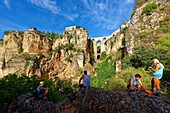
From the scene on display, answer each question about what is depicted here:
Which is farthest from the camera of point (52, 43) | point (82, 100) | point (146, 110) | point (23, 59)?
point (52, 43)

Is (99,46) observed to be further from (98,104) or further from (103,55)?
(98,104)

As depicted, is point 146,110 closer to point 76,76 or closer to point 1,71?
point 76,76

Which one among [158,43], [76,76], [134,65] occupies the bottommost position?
[76,76]

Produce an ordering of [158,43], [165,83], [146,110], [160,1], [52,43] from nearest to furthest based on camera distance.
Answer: [146,110], [165,83], [158,43], [160,1], [52,43]

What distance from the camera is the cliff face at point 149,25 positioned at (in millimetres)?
27422

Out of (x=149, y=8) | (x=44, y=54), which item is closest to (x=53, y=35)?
(x=44, y=54)

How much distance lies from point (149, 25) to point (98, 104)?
2494 cm

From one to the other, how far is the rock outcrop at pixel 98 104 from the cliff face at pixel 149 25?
18.7 m

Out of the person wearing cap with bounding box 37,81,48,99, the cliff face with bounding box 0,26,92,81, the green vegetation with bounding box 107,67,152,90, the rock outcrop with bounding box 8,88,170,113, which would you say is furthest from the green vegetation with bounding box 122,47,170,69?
the cliff face with bounding box 0,26,92,81

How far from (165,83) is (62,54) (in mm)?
31854

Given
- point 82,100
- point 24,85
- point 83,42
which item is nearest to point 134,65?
point 24,85

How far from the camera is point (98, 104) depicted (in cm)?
901

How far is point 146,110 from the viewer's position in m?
8.30

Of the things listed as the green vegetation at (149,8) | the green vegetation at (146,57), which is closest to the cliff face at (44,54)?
the green vegetation at (149,8)
